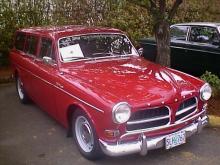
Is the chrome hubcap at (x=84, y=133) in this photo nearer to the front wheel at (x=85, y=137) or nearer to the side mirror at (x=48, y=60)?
the front wheel at (x=85, y=137)

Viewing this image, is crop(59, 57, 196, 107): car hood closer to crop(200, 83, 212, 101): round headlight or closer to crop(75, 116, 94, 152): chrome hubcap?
crop(200, 83, 212, 101): round headlight

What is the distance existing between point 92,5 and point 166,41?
515cm

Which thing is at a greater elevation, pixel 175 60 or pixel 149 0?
pixel 149 0

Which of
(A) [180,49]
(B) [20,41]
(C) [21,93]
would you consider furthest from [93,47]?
(A) [180,49]

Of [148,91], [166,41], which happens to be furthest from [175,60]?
[148,91]

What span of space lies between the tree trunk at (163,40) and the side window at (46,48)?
209 centimetres

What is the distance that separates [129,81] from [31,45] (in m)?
2.72

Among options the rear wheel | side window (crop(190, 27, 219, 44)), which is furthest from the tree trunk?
the rear wheel

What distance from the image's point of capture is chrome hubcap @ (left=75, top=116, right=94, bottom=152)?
4.98 m

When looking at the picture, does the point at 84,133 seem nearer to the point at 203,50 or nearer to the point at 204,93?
the point at 204,93

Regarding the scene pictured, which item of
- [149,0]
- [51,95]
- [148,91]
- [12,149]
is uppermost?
[149,0]

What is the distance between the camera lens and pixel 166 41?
725 centimetres

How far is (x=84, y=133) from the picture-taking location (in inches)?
203

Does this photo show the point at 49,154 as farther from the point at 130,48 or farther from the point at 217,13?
the point at 217,13
